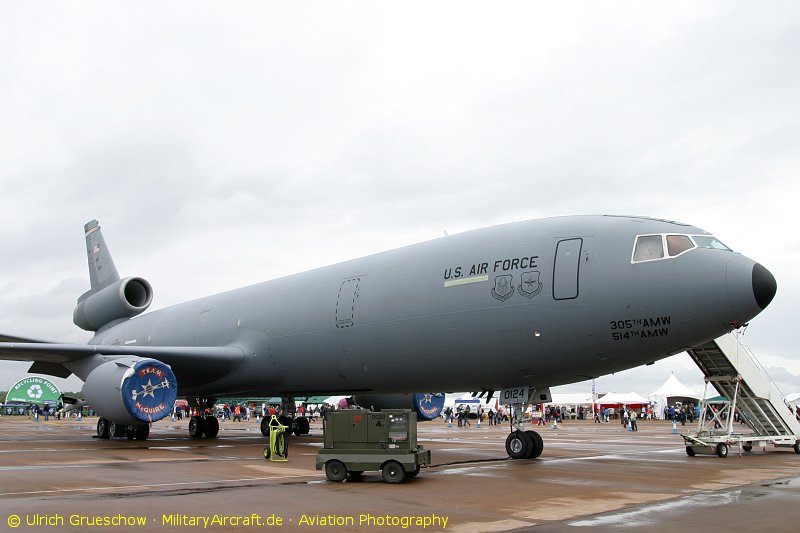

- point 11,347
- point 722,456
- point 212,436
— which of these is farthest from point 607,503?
point 212,436

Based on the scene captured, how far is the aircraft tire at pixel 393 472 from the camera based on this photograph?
10.6 m

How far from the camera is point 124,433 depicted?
21875mm

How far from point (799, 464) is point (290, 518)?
11.9 meters

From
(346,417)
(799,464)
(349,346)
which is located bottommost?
(799,464)

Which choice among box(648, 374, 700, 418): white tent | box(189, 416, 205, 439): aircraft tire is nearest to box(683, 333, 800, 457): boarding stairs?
box(189, 416, 205, 439): aircraft tire

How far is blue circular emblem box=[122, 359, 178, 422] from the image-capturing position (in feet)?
56.3

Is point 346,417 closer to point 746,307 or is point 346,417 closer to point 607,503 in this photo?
point 607,503

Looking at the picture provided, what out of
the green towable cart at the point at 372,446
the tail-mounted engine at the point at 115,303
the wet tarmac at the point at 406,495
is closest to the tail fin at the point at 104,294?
the tail-mounted engine at the point at 115,303

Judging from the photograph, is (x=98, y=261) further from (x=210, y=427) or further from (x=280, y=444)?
(x=280, y=444)

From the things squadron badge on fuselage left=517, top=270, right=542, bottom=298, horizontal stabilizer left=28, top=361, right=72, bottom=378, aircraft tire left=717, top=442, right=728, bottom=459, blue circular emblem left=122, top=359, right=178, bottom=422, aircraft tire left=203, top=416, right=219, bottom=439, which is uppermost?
squadron badge on fuselage left=517, top=270, right=542, bottom=298

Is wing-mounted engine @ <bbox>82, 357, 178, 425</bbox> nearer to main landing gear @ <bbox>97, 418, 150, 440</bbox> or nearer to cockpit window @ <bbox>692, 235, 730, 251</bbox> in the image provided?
main landing gear @ <bbox>97, 418, 150, 440</bbox>

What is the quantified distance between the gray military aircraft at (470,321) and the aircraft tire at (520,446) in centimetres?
3

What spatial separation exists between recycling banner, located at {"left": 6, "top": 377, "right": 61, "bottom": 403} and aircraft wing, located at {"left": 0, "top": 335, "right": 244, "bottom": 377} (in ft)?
135

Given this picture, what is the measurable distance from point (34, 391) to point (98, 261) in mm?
34360
